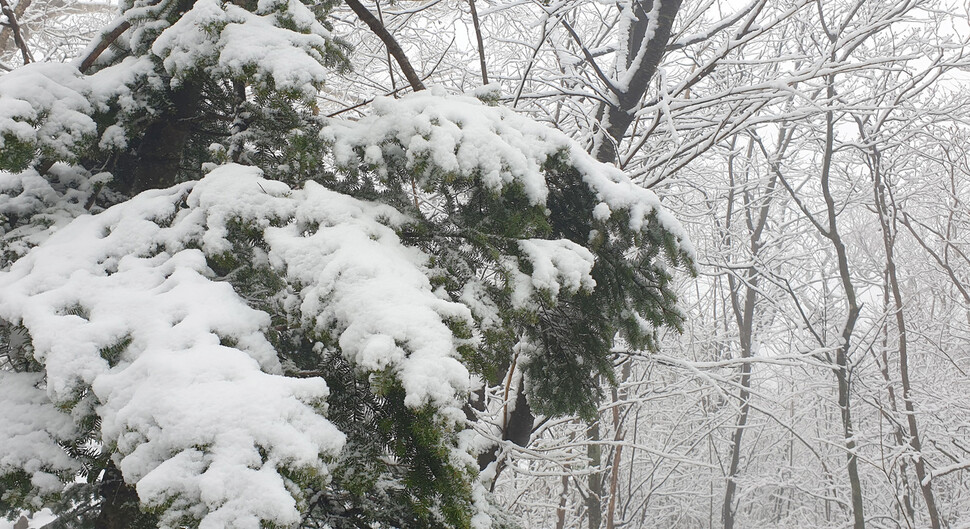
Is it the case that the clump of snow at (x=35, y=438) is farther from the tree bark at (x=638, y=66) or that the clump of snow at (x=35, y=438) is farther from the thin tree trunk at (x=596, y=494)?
the thin tree trunk at (x=596, y=494)

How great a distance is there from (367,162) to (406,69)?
2.57 feet

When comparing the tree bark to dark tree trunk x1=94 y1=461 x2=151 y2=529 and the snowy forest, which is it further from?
dark tree trunk x1=94 y1=461 x2=151 y2=529

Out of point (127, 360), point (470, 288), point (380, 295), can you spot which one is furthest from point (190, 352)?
point (470, 288)

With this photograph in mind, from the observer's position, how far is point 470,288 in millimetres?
1758

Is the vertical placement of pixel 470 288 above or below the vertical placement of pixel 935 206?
below

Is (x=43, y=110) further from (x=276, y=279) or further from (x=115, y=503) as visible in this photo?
(x=115, y=503)

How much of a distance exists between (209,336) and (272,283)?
1.35 feet

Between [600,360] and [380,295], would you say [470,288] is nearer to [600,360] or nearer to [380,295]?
[380,295]

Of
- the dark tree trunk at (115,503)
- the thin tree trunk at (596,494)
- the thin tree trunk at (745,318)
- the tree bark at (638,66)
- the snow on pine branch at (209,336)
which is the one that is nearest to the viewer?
the snow on pine branch at (209,336)

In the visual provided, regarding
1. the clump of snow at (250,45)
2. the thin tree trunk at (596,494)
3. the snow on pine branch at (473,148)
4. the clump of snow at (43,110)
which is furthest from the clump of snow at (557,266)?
the thin tree trunk at (596,494)

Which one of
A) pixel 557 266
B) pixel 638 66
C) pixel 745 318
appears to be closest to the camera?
pixel 557 266

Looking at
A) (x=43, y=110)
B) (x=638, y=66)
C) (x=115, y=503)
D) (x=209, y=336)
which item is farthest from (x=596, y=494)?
(x=43, y=110)

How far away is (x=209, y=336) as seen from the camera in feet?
4.26

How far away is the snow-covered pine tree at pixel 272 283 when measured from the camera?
112 cm
